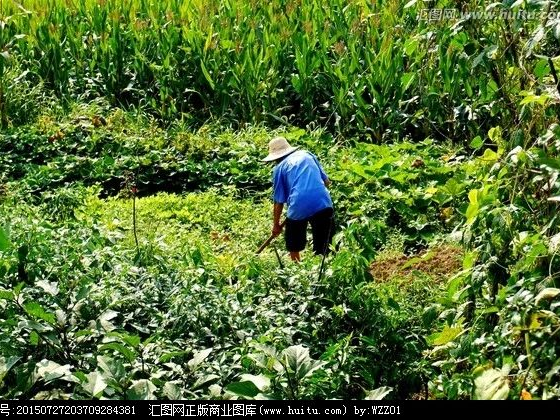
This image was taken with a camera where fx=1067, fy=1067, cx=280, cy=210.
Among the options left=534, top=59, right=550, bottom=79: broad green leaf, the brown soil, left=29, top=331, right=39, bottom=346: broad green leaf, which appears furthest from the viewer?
the brown soil

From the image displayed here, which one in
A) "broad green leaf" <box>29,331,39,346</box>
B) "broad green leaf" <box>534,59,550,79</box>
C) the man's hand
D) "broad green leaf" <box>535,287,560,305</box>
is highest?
"broad green leaf" <box>534,59,550,79</box>

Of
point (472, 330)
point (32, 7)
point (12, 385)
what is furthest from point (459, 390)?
point (32, 7)

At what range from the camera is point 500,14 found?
4395 millimetres

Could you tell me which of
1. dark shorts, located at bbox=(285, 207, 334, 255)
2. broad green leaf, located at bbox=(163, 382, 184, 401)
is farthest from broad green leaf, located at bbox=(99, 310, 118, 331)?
dark shorts, located at bbox=(285, 207, 334, 255)

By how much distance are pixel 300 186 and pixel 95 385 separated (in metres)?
3.57

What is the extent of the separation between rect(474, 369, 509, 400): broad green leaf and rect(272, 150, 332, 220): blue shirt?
12.2 feet

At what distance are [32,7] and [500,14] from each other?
309 inches

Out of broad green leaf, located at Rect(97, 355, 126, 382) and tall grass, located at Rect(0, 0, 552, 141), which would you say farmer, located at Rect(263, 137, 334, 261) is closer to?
tall grass, located at Rect(0, 0, 552, 141)

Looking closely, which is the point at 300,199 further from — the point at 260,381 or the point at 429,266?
the point at 260,381

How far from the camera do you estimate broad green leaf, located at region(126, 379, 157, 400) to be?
3.57 meters

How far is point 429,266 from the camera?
6.88 metres

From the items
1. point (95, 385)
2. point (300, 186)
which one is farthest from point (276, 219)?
point (95, 385)

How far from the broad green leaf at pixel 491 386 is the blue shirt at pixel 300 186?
370cm

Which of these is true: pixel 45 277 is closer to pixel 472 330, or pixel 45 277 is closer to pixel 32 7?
pixel 472 330
